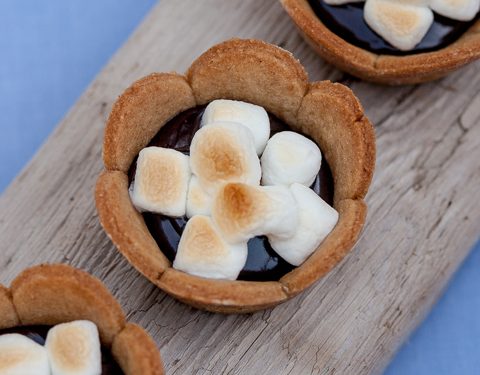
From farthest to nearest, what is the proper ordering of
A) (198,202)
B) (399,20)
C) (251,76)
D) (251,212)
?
(399,20), (251,76), (198,202), (251,212)

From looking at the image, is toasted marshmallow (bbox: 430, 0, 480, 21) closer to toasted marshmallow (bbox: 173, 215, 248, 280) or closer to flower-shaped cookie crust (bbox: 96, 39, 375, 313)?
flower-shaped cookie crust (bbox: 96, 39, 375, 313)

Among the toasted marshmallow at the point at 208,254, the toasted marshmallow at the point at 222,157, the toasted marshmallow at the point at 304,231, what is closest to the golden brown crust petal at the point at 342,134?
the toasted marshmallow at the point at 304,231

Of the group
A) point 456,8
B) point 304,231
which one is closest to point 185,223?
point 304,231

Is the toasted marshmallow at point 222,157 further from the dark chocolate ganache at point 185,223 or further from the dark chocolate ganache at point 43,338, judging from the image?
the dark chocolate ganache at point 43,338

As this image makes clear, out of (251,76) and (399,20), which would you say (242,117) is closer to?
(251,76)

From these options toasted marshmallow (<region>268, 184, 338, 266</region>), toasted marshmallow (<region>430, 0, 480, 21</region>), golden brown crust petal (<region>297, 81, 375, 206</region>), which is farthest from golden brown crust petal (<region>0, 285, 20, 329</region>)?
toasted marshmallow (<region>430, 0, 480, 21</region>)

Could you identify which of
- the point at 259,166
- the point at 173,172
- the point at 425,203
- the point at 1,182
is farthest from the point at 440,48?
the point at 1,182
